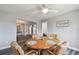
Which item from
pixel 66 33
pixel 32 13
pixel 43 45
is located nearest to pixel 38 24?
pixel 32 13

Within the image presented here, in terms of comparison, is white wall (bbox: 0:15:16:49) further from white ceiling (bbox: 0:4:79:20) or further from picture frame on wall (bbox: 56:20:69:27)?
picture frame on wall (bbox: 56:20:69:27)

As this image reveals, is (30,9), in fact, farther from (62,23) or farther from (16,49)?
(16,49)

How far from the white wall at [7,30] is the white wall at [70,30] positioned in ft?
2.44

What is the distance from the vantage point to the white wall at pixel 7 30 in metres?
1.75

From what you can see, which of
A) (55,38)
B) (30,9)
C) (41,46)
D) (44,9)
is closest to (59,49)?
(55,38)

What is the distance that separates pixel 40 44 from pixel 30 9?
2.42 feet

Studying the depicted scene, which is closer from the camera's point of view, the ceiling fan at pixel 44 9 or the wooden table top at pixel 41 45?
the ceiling fan at pixel 44 9

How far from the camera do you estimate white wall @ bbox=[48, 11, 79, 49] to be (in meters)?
1.75

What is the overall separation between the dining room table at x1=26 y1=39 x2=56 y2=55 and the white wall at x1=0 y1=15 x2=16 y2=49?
37 centimetres

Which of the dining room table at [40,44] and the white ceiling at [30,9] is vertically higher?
the white ceiling at [30,9]

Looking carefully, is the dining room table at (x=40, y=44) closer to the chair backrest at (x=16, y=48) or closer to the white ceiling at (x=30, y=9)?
the chair backrest at (x=16, y=48)

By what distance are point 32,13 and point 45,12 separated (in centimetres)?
26

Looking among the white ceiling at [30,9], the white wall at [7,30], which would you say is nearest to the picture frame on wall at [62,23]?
the white ceiling at [30,9]

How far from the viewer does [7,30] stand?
71.7 inches
